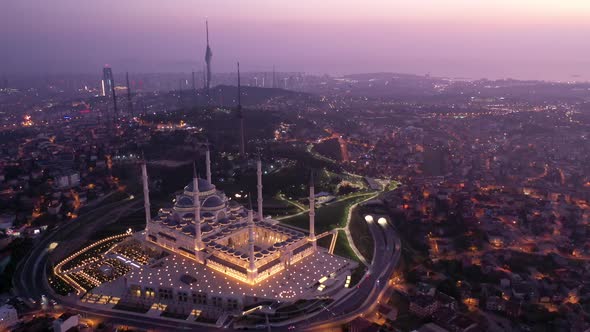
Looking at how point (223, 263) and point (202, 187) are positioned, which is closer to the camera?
point (223, 263)


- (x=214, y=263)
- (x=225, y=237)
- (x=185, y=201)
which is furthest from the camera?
(x=185, y=201)

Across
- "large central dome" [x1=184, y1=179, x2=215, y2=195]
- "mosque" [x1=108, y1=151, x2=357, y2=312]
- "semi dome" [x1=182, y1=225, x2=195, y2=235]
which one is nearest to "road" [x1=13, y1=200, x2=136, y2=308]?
"mosque" [x1=108, y1=151, x2=357, y2=312]

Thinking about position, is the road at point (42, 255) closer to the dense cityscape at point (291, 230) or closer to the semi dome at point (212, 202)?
the dense cityscape at point (291, 230)

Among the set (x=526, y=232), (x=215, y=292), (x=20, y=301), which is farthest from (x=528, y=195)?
(x=20, y=301)

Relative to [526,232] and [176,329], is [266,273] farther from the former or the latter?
[526,232]

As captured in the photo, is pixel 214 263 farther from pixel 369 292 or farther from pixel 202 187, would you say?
pixel 369 292

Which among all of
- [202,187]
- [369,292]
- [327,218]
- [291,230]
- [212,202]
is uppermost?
[202,187]

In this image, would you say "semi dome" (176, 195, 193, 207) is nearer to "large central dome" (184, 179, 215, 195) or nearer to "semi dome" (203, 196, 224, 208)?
"large central dome" (184, 179, 215, 195)

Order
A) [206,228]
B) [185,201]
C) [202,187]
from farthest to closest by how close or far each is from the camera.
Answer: [202,187], [185,201], [206,228]

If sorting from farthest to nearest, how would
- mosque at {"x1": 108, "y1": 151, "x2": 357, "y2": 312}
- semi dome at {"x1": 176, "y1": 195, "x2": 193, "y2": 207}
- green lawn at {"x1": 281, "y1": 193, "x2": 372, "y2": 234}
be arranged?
green lawn at {"x1": 281, "y1": 193, "x2": 372, "y2": 234}
semi dome at {"x1": 176, "y1": 195, "x2": 193, "y2": 207}
mosque at {"x1": 108, "y1": 151, "x2": 357, "y2": 312}

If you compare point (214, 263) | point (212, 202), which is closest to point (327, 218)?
point (212, 202)
